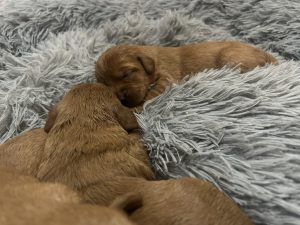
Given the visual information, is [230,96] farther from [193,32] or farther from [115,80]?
[193,32]

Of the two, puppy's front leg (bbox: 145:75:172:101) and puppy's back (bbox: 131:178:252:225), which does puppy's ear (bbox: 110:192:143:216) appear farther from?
puppy's front leg (bbox: 145:75:172:101)

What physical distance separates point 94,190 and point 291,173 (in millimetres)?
540

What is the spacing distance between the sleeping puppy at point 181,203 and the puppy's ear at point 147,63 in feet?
2.04

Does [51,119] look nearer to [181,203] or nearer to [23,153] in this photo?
[23,153]

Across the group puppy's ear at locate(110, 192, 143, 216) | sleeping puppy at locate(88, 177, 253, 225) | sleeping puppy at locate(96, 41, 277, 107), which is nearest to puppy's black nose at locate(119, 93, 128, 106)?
sleeping puppy at locate(96, 41, 277, 107)

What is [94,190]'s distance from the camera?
1.34 meters

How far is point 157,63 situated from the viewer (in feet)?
6.31

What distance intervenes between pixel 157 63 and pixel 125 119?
408 millimetres

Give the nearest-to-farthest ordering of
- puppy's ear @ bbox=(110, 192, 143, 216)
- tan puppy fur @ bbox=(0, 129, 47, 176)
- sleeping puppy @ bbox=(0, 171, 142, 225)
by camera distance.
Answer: sleeping puppy @ bbox=(0, 171, 142, 225) → puppy's ear @ bbox=(110, 192, 143, 216) → tan puppy fur @ bbox=(0, 129, 47, 176)

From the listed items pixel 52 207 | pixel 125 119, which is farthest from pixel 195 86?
pixel 52 207

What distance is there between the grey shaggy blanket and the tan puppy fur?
0.13 meters

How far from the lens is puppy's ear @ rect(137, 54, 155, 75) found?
183cm

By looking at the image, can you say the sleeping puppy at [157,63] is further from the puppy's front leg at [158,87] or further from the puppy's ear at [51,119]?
the puppy's ear at [51,119]

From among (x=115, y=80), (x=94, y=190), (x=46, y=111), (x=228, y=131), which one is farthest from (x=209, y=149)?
(x=46, y=111)
